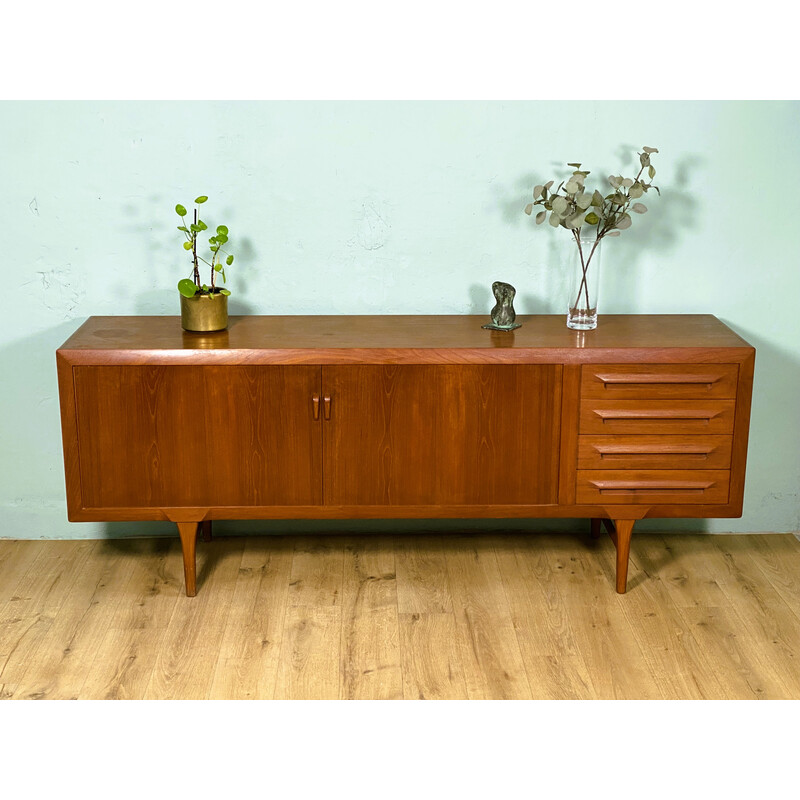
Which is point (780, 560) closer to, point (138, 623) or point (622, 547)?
point (622, 547)

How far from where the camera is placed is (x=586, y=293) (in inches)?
126

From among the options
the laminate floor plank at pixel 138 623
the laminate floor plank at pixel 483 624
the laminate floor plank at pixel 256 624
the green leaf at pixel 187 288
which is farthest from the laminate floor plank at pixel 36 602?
the laminate floor plank at pixel 483 624

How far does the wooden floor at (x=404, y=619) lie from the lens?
2.73 m

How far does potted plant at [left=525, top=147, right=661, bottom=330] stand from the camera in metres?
3.12

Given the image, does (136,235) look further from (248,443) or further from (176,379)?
(248,443)

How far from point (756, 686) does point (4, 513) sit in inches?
99.0

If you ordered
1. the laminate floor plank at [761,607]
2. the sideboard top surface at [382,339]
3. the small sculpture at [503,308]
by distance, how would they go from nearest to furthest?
the laminate floor plank at [761,607]
the sideboard top surface at [382,339]
the small sculpture at [503,308]

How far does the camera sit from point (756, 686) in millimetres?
2713

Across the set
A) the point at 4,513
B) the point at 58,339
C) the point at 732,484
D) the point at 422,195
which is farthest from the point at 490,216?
the point at 4,513

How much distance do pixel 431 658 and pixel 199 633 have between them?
0.69 m

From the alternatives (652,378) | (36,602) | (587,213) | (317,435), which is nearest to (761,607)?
(652,378)

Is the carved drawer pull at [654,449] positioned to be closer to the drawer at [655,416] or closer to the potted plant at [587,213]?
the drawer at [655,416]

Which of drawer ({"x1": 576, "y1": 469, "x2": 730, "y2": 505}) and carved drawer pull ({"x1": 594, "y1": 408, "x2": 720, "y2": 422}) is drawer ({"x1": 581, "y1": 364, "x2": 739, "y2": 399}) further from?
drawer ({"x1": 576, "y1": 469, "x2": 730, "y2": 505})

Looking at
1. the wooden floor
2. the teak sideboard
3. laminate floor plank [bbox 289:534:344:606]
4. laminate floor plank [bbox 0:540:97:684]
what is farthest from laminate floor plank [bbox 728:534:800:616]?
laminate floor plank [bbox 0:540:97:684]
